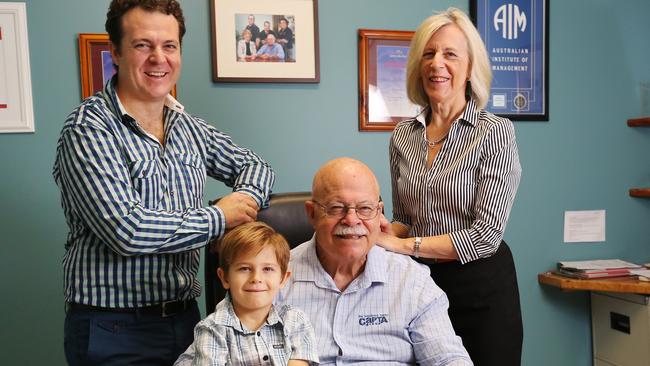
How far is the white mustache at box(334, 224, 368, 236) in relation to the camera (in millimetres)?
1545

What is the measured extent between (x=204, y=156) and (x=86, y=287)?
20.9 inches

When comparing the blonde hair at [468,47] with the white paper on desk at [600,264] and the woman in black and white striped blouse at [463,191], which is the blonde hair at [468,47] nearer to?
the woman in black and white striped blouse at [463,191]

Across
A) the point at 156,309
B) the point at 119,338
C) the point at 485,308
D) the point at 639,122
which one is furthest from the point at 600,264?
the point at 119,338

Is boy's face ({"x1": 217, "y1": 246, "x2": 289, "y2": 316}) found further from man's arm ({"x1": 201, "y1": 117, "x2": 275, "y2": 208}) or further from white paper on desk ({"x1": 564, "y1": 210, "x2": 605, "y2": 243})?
white paper on desk ({"x1": 564, "y1": 210, "x2": 605, "y2": 243})

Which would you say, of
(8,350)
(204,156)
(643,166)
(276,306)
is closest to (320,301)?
(276,306)

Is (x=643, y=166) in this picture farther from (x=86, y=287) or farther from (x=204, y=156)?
(x=86, y=287)

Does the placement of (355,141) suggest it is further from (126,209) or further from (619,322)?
(619,322)

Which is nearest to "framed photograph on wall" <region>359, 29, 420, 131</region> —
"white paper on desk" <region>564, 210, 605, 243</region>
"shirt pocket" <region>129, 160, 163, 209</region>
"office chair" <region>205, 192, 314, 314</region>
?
"office chair" <region>205, 192, 314, 314</region>

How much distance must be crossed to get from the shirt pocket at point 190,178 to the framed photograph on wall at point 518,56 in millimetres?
1748

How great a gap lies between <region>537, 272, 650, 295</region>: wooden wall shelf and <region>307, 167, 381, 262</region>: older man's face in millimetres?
1685

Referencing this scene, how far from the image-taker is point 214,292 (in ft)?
5.73

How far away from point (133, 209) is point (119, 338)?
14.7 inches

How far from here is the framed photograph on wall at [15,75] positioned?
237cm

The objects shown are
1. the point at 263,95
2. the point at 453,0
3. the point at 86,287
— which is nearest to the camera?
the point at 86,287
